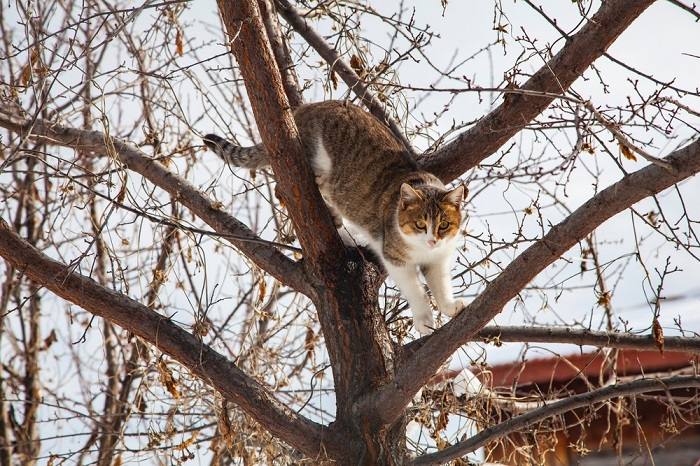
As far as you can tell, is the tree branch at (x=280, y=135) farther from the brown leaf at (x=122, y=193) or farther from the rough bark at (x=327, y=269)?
the brown leaf at (x=122, y=193)

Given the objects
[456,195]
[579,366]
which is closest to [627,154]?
[456,195]

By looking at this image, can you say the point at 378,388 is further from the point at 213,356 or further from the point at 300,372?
the point at 300,372

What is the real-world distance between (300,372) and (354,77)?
7.19 feet

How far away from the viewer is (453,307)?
12.9 feet

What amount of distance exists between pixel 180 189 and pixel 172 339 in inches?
36.2

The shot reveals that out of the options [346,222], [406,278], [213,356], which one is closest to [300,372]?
[346,222]

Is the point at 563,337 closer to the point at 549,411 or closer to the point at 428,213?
the point at 549,411

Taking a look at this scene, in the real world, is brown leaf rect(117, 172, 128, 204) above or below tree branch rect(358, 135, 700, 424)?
above

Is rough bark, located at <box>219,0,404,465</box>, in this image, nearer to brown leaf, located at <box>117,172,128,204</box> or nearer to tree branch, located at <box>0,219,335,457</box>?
Answer: tree branch, located at <box>0,219,335,457</box>

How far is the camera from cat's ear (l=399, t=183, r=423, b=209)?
3.90 metres

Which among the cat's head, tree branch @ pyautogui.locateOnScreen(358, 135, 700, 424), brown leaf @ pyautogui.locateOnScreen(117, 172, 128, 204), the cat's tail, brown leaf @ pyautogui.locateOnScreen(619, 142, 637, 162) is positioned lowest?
tree branch @ pyautogui.locateOnScreen(358, 135, 700, 424)

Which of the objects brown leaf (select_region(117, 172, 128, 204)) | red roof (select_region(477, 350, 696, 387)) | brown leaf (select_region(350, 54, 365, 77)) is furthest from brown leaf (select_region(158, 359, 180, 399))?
brown leaf (select_region(350, 54, 365, 77))

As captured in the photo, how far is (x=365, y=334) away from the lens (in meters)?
3.49

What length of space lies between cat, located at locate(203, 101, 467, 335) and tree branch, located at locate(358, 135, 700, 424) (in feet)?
2.47
